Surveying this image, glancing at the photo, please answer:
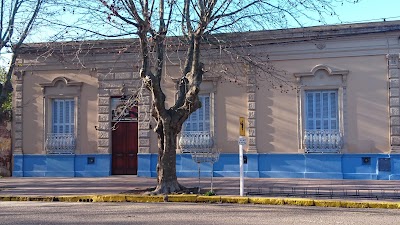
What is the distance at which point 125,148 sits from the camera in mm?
20297

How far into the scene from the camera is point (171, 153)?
14.2 m

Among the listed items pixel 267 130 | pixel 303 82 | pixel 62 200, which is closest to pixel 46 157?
pixel 62 200

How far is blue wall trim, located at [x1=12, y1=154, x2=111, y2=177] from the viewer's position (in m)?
20.2

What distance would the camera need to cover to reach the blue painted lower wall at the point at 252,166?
17891 millimetres

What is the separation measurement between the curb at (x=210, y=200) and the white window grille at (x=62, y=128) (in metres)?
→ 6.04

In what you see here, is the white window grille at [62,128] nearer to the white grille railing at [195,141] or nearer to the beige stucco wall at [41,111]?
the beige stucco wall at [41,111]

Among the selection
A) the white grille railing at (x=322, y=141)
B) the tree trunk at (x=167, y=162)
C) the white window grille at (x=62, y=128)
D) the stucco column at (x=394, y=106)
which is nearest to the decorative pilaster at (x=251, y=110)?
the white grille railing at (x=322, y=141)

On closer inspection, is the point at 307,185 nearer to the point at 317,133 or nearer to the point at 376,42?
the point at 317,133

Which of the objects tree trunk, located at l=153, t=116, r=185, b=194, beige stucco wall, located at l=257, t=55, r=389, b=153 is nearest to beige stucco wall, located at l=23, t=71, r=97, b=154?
tree trunk, located at l=153, t=116, r=185, b=194

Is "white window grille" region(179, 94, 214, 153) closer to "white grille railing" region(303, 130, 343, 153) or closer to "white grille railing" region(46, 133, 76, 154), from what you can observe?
"white grille railing" region(303, 130, 343, 153)

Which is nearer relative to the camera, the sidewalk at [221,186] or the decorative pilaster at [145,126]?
the sidewalk at [221,186]

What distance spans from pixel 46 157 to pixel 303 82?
10.1 metres

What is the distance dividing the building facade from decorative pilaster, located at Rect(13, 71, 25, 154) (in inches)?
1.5

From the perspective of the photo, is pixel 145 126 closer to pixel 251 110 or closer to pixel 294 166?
pixel 251 110
